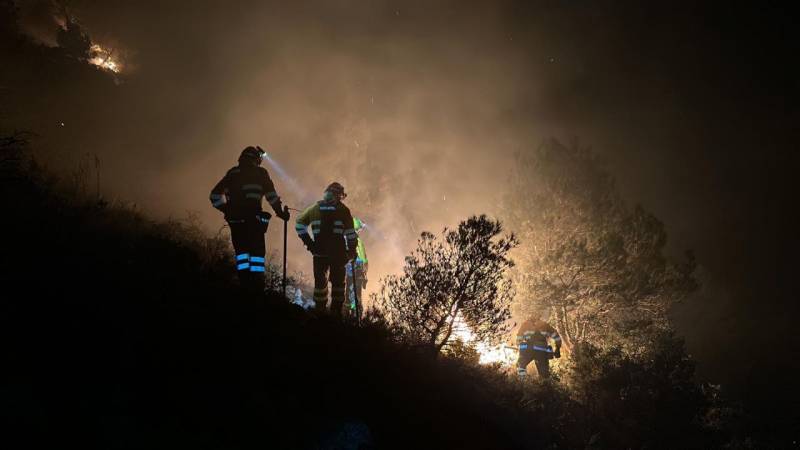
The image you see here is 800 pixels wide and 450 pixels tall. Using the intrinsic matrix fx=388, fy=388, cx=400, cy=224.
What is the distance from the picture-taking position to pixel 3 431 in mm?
1913

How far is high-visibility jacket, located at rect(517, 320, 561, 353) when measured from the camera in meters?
11.9

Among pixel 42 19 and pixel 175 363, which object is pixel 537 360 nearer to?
pixel 175 363

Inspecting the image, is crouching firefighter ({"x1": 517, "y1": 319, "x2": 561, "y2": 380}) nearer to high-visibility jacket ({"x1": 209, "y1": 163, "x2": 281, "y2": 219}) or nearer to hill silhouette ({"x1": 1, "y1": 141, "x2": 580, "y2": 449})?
hill silhouette ({"x1": 1, "y1": 141, "x2": 580, "y2": 449})

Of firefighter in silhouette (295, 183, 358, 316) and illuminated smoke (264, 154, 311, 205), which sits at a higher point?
illuminated smoke (264, 154, 311, 205)

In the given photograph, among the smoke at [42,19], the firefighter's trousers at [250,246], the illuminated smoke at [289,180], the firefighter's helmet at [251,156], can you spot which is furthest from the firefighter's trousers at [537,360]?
the smoke at [42,19]

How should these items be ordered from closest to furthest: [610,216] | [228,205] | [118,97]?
[228,205] < [118,97] < [610,216]

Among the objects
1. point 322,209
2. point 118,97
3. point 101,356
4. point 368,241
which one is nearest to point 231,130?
point 118,97

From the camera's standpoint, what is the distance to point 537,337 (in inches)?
472

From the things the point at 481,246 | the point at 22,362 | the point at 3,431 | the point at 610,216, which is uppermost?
the point at 610,216

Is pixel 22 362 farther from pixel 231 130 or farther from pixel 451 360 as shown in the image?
pixel 231 130

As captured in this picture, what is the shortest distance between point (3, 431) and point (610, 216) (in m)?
19.8

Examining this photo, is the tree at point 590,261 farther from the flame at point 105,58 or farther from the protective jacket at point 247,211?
the flame at point 105,58

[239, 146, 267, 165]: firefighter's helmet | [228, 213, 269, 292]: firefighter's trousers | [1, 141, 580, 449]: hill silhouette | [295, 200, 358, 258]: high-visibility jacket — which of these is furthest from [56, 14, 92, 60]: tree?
[228, 213, 269, 292]: firefighter's trousers

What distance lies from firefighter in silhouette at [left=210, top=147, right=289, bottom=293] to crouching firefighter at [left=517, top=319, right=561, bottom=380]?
29.4 ft
